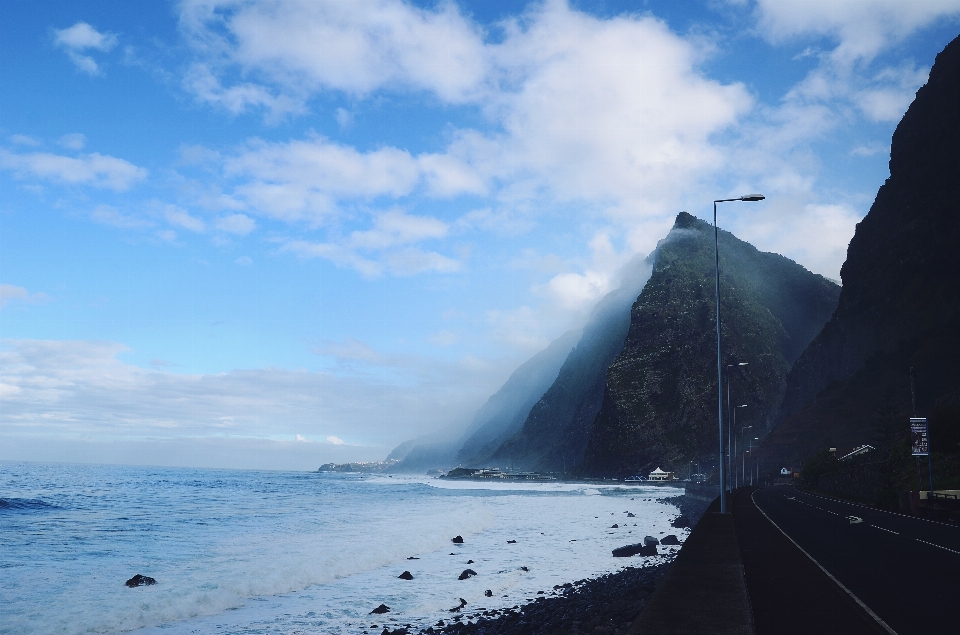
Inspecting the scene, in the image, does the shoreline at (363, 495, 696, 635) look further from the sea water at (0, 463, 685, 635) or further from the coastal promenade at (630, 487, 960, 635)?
the coastal promenade at (630, 487, 960, 635)

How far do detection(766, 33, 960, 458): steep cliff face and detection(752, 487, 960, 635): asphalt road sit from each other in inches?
3431

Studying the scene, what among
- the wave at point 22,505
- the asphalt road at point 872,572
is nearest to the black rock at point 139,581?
the asphalt road at point 872,572

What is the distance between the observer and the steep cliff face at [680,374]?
518ft

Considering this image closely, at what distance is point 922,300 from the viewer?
107188mm

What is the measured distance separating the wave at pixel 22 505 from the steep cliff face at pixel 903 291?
105m

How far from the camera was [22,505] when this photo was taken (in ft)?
178

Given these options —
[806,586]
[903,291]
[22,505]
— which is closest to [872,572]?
[806,586]

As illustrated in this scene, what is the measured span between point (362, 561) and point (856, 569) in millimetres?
18337

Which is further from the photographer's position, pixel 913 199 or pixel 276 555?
pixel 913 199

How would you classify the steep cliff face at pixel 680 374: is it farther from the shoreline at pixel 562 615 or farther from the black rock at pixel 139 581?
the black rock at pixel 139 581

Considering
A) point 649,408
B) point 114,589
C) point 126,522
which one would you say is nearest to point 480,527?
point 126,522

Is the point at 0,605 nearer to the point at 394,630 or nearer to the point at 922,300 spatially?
the point at 394,630

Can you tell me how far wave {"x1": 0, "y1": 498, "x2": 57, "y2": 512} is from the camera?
51.9 meters

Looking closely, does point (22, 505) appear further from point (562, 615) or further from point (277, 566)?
point (562, 615)
